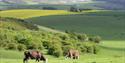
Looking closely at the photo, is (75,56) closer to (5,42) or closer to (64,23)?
(5,42)

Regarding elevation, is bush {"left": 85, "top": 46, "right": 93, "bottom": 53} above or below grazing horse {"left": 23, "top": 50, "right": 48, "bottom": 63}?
below

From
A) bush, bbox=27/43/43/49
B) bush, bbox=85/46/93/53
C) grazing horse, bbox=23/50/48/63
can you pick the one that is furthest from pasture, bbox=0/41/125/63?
bush, bbox=27/43/43/49

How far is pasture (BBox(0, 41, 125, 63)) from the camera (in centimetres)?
2780

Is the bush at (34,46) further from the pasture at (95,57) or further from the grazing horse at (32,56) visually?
the grazing horse at (32,56)

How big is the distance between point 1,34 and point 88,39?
550 inches

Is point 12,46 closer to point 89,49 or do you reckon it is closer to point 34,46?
point 34,46

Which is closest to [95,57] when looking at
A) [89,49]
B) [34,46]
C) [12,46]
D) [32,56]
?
[89,49]

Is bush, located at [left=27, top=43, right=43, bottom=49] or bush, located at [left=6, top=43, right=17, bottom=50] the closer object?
bush, located at [left=6, top=43, right=17, bottom=50]

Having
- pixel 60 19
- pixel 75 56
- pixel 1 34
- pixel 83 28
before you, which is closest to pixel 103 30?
pixel 83 28

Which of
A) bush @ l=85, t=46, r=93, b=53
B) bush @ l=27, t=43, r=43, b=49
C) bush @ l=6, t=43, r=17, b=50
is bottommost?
bush @ l=85, t=46, r=93, b=53

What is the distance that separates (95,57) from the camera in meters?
39.2

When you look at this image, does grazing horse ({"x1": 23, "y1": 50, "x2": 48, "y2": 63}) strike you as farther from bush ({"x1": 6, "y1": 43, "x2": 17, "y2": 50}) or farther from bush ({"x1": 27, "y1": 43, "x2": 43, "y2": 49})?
bush ({"x1": 27, "y1": 43, "x2": 43, "y2": 49})

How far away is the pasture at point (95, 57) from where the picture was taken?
2780 centimetres

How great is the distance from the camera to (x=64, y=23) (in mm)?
86688
